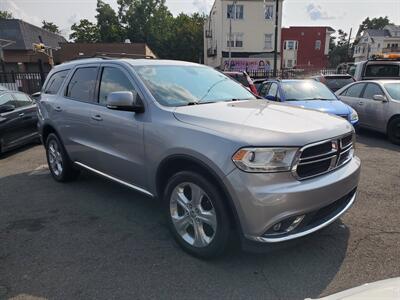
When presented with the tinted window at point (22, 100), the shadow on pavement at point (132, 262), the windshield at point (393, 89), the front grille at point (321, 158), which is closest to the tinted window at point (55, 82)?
the shadow on pavement at point (132, 262)

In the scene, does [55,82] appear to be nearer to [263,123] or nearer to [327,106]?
[263,123]

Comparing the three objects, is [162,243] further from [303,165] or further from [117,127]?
[303,165]

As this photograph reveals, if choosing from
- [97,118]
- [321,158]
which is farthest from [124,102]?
[321,158]

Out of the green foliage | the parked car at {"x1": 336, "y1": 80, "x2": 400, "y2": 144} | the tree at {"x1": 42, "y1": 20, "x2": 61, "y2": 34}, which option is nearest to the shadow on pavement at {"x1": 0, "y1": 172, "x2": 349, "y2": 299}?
the parked car at {"x1": 336, "y1": 80, "x2": 400, "y2": 144}

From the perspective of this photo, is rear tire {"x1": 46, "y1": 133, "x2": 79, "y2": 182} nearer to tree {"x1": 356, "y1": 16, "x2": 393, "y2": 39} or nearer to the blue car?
the blue car

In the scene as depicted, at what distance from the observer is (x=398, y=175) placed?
5.63m

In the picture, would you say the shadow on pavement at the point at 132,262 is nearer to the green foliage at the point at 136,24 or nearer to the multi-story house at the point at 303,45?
the multi-story house at the point at 303,45

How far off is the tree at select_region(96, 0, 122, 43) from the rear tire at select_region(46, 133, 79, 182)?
64.8 meters

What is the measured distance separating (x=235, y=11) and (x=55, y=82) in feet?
119

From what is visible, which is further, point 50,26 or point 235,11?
point 50,26

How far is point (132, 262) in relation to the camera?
10.9 ft

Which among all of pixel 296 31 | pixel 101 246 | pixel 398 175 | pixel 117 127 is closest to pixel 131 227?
pixel 101 246

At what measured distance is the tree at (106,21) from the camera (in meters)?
66.3

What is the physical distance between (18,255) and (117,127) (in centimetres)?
165
